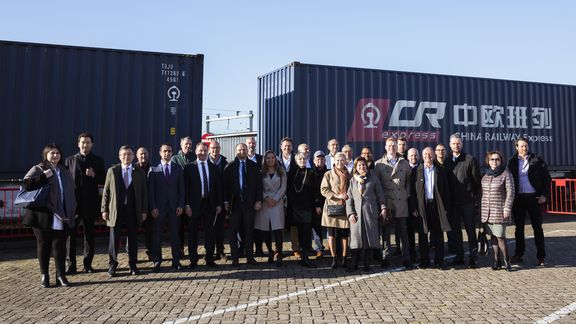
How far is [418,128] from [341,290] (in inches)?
236

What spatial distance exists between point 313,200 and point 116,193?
2652 mm

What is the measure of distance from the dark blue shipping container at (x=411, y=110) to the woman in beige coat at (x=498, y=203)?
3.82 metres

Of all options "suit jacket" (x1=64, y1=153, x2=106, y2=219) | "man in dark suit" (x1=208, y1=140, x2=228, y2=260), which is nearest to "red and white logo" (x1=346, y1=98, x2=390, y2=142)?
"man in dark suit" (x1=208, y1=140, x2=228, y2=260)

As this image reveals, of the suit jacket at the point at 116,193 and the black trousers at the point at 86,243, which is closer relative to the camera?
the suit jacket at the point at 116,193

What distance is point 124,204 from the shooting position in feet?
18.5

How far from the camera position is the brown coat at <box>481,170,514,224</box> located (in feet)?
18.9

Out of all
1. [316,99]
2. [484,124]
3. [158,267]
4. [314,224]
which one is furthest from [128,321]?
[484,124]

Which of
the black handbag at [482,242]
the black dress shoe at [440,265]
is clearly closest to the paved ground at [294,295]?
the black dress shoe at [440,265]

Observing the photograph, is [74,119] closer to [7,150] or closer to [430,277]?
[7,150]

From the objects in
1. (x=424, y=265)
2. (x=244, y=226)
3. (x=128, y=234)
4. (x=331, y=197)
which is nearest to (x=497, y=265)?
(x=424, y=265)

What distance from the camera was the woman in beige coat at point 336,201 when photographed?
19.4 feet

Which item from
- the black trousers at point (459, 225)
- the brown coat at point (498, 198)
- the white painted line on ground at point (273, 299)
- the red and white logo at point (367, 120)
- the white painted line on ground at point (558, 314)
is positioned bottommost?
the white painted line on ground at point (273, 299)

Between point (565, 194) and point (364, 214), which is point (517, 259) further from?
point (565, 194)

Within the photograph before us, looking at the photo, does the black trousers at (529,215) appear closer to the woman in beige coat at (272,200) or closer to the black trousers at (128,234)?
the woman in beige coat at (272,200)
